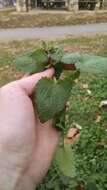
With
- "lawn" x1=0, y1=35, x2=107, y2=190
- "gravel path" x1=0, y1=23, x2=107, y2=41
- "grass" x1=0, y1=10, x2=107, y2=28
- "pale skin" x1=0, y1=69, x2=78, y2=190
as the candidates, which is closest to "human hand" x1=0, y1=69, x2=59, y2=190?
"pale skin" x1=0, y1=69, x2=78, y2=190

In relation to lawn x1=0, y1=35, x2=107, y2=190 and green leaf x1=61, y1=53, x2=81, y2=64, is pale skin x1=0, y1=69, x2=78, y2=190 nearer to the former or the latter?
green leaf x1=61, y1=53, x2=81, y2=64

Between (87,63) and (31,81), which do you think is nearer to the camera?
(87,63)

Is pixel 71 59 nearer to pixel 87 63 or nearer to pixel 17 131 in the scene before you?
pixel 87 63

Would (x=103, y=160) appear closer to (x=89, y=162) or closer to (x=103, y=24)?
(x=89, y=162)

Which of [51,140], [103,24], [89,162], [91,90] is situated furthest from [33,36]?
[51,140]

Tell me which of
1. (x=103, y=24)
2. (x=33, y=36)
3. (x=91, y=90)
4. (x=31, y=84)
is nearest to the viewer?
(x=31, y=84)

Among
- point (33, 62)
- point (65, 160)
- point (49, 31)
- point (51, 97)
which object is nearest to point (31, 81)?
point (33, 62)
